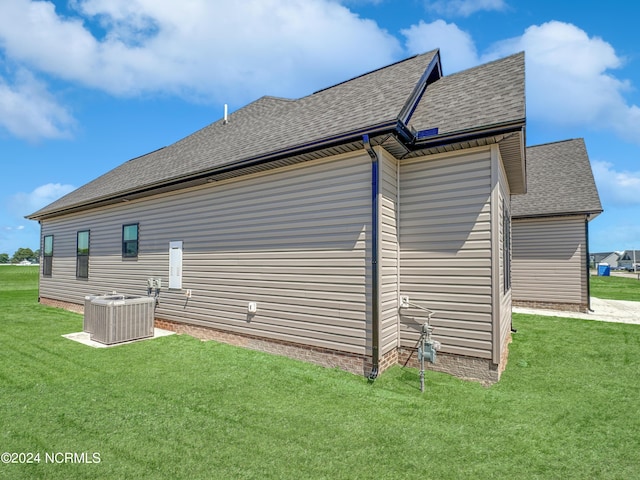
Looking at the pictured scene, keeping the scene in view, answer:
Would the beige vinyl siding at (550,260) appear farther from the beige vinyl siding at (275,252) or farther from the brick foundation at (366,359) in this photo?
the beige vinyl siding at (275,252)

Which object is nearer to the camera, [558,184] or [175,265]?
[175,265]

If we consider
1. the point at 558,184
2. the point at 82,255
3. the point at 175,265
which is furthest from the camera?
the point at 558,184

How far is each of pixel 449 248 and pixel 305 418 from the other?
345 centimetres

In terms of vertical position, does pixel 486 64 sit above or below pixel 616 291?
above

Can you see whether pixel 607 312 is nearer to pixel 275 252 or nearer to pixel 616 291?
pixel 616 291

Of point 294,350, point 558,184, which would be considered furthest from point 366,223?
point 558,184

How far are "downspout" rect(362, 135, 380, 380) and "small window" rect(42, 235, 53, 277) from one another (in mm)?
15049

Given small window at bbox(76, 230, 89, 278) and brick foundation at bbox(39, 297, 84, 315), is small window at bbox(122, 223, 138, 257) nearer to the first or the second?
small window at bbox(76, 230, 89, 278)

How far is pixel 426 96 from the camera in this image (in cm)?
700

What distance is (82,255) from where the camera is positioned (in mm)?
12023

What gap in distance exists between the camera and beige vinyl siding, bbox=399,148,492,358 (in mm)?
5180

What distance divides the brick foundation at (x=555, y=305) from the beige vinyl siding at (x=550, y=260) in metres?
0.12

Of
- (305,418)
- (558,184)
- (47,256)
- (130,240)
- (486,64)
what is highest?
(486,64)

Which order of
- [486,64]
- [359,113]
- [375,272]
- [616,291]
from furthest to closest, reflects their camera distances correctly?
[616,291] → [486,64] → [359,113] → [375,272]
